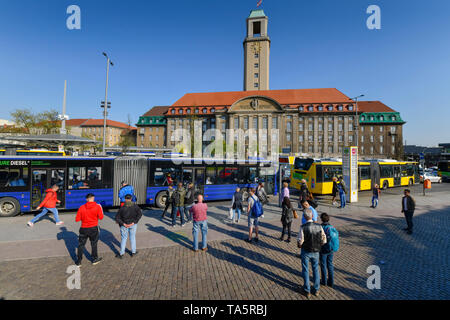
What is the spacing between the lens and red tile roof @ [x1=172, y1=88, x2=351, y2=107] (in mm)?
65250

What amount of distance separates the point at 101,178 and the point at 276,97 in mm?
63688

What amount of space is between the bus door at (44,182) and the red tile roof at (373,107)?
77.0m

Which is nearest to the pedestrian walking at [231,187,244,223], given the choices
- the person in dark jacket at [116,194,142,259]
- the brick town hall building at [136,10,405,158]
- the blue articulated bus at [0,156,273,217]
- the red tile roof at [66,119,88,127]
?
the blue articulated bus at [0,156,273,217]

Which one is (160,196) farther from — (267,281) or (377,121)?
(377,121)

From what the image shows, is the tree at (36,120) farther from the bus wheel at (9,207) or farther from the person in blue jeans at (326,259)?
the person in blue jeans at (326,259)

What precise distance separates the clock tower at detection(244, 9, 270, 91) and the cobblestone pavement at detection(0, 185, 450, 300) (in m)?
73.6

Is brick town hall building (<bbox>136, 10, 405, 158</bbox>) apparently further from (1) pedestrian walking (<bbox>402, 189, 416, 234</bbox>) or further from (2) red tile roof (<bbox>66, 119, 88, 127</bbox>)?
(2) red tile roof (<bbox>66, 119, 88, 127</bbox>)

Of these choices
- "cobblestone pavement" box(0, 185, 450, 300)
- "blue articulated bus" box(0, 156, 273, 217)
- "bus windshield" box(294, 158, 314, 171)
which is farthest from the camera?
"bus windshield" box(294, 158, 314, 171)

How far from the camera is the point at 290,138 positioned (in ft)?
212

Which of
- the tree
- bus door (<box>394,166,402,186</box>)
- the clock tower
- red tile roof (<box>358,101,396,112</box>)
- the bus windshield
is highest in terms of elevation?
the clock tower

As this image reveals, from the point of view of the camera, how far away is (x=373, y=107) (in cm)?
6981

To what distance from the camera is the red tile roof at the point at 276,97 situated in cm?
6525
